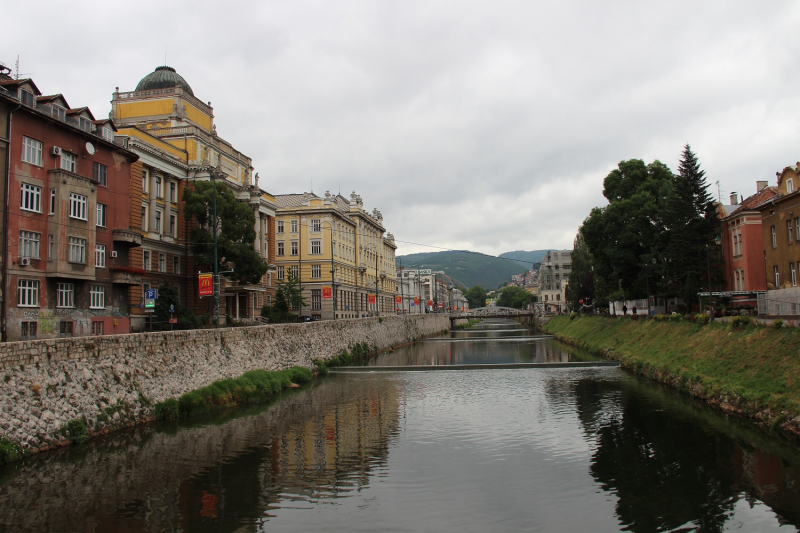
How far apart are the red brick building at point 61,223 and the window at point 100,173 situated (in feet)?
0.20

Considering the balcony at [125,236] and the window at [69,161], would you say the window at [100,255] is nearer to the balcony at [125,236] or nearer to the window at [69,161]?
the balcony at [125,236]

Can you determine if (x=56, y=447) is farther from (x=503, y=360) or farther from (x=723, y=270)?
(x=723, y=270)

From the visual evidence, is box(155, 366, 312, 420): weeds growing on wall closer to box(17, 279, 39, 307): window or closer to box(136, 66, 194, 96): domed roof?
box(17, 279, 39, 307): window

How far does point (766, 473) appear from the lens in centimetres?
1608

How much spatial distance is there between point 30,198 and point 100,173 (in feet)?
19.7

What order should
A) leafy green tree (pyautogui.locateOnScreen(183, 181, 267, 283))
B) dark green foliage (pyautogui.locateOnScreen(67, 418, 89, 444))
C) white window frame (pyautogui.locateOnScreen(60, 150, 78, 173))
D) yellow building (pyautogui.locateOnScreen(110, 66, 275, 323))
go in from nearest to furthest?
1. dark green foliage (pyautogui.locateOnScreen(67, 418, 89, 444))
2. white window frame (pyautogui.locateOnScreen(60, 150, 78, 173))
3. yellow building (pyautogui.locateOnScreen(110, 66, 275, 323))
4. leafy green tree (pyautogui.locateOnScreen(183, 181, 267, 283))

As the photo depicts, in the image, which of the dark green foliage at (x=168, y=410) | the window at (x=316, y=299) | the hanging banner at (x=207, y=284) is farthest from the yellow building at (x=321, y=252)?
the dark green foliage at (x=168, y=410)

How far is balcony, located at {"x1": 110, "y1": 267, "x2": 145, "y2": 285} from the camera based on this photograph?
37.9 metres

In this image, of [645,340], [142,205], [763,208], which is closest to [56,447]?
[142,205]

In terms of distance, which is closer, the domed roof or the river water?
the river water

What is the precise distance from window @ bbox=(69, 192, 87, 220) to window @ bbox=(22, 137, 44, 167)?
258 centimetres

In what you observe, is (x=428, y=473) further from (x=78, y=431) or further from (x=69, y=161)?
(x=69, y=161)

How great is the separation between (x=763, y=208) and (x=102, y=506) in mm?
39390

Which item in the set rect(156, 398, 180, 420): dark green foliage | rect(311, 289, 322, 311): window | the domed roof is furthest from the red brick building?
rect(311, 289, 322, 311): window
